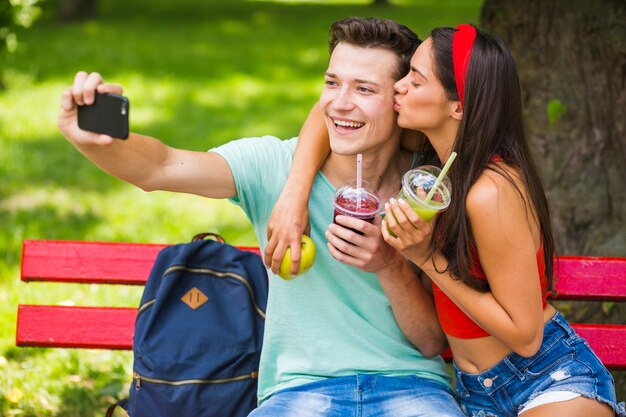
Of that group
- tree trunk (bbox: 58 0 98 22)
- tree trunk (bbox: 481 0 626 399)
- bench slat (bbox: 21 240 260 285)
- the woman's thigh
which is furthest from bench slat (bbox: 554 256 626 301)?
tree trunk (bbox: 58 0 98 22)

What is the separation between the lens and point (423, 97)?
113 inches

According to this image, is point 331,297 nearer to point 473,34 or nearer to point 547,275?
point 547,275

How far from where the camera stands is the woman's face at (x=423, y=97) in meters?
2.85

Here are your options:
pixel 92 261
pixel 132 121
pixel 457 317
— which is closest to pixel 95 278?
pixel 92 261

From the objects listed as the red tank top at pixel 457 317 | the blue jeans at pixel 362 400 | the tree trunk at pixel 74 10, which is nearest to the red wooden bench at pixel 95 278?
the red tank top at pixel 457 317

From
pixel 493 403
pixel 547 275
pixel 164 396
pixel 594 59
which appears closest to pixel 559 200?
pixel 594 59

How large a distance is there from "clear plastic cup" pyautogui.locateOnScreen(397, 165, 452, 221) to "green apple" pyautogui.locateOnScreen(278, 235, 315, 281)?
38 centimetres

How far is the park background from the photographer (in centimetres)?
419

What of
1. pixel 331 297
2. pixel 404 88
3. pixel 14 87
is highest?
pixel 404 88

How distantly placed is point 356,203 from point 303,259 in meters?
0.25

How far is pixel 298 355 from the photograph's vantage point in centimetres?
312

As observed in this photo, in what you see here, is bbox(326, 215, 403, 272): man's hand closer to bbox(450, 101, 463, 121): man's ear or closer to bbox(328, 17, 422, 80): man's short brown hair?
bbox(450, 101, 463, 121): man's ear

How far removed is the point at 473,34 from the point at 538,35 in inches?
59.9

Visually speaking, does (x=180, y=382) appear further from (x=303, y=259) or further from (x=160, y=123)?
(x=160, y=123)
